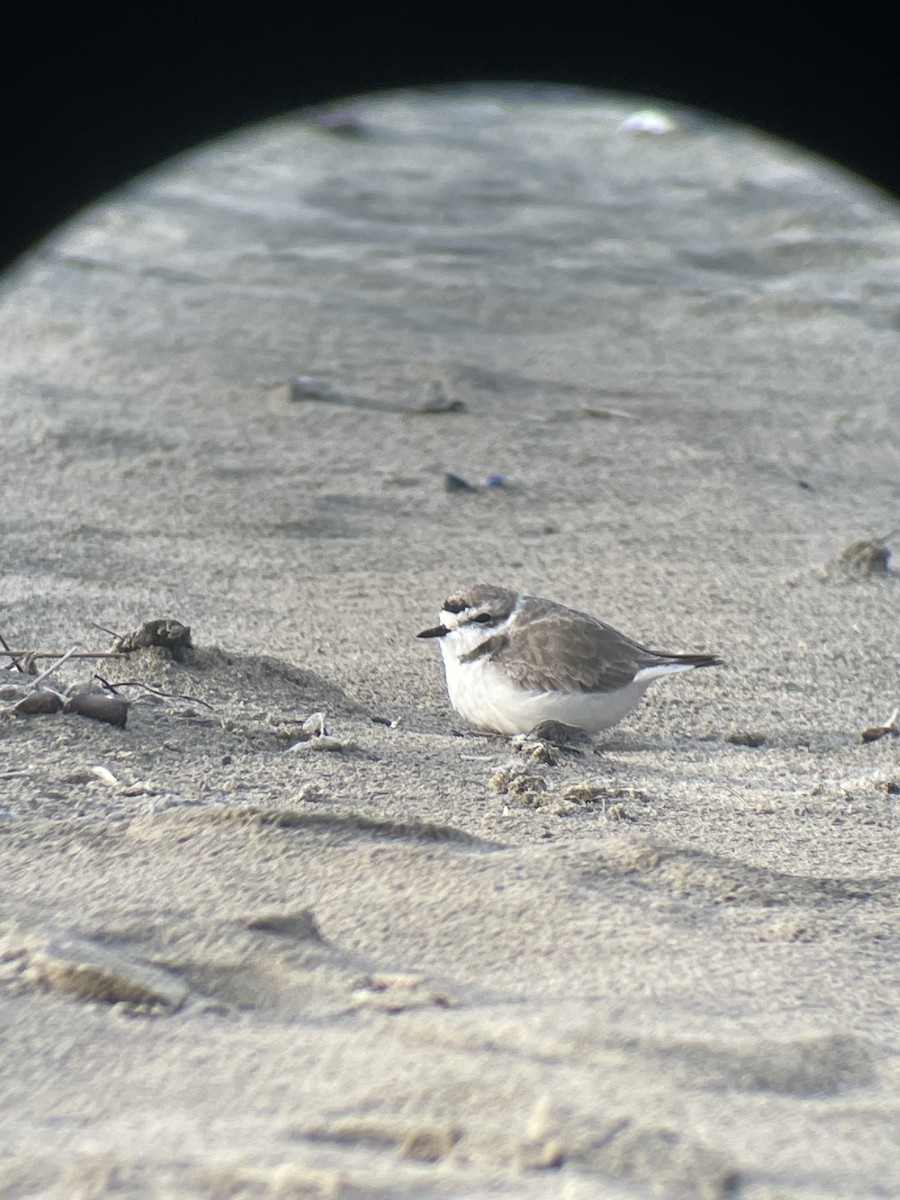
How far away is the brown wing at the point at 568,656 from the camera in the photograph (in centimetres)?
397

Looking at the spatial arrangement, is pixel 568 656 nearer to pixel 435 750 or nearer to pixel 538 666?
pixel 538 666

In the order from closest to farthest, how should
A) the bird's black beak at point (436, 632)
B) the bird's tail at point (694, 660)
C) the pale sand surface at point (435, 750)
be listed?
Answer: the pale sand surface at point (435, 750), the bird's tail at point (694, 660), the bird's black beak at point (436, 632)

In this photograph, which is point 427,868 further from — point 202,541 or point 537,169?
point 537,169

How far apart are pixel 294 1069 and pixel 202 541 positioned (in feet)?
12.6

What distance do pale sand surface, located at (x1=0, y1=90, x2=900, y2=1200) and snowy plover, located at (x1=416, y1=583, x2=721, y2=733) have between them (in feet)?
0.50

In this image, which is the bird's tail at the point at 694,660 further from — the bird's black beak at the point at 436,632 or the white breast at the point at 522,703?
the bird's black beak at the point at 436,632

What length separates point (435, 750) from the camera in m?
3.69

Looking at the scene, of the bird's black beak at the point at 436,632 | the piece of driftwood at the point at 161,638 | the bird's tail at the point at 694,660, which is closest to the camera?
the piece of driftwood at the point at 161,638

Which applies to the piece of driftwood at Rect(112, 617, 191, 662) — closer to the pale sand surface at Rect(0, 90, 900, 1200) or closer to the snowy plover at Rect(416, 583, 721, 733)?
the pale sand surface at Rect(0, 90, 900, 1200)

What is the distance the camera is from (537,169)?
13461 mm

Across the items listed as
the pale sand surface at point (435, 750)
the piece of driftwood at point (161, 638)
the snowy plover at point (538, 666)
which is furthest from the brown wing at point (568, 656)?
the piece of driftwood at point (161, 638)

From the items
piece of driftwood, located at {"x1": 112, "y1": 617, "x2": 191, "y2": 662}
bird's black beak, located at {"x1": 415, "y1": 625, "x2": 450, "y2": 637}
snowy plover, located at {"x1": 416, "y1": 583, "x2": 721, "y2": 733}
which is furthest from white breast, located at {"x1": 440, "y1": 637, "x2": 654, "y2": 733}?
piece of driftwood, located at {"x1": 112, "y1": 617, "x2": 191, "y2": 662}

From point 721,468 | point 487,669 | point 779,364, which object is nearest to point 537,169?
point 779,364

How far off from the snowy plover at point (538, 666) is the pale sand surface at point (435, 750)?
154 mm
